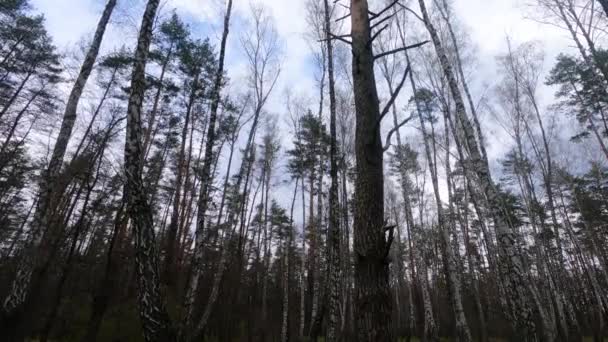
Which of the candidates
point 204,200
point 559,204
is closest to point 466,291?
point 559,204

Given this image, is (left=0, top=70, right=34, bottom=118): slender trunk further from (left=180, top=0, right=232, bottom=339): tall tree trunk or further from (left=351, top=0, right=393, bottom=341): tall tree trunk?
(left=351, top=0, right=393, bottom=341): tall tree trunk

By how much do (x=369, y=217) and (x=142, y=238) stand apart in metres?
3.40

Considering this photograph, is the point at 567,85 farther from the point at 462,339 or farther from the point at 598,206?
the point at 462,339

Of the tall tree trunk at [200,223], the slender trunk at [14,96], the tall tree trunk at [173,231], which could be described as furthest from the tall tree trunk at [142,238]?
the slender trunk at [14,96]

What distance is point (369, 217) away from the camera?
81.7 inches

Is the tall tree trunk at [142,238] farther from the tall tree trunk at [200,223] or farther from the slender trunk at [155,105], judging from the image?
the slender trunk at [155,105]

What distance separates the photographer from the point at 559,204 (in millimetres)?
20438

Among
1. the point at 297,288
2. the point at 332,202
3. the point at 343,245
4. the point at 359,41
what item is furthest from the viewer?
the point at 297,288

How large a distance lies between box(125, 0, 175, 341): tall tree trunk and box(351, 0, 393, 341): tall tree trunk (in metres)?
3.03

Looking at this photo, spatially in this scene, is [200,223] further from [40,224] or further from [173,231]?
[173,231]

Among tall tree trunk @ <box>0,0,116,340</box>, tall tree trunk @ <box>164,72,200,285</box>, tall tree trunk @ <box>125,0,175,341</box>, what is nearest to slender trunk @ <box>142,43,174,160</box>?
tall tree trunk @ <box>164,72,200,285</box>

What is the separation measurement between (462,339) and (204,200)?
10160 mm

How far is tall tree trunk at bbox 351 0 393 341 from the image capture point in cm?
184

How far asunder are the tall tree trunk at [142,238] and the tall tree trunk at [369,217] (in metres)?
3.03
